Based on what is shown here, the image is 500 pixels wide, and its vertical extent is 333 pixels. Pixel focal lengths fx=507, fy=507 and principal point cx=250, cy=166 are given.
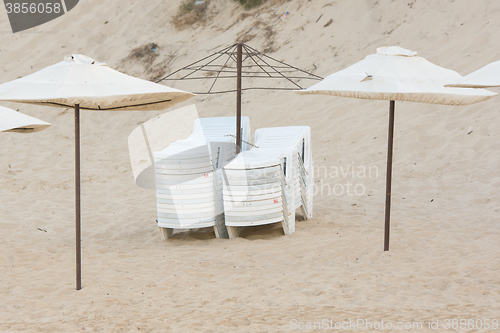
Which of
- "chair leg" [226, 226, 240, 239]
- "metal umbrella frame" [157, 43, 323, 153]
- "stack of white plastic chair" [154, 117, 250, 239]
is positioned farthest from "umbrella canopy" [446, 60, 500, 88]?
"chair leg" [226, 226, 240, 239]

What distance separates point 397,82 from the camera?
175 inches

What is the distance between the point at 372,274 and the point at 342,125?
6.02 meters

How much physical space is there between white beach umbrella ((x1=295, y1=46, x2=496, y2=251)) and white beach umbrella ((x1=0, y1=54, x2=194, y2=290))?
1509 mm

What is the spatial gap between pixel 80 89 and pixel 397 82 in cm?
266

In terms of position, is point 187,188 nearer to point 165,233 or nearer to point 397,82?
point 165,233

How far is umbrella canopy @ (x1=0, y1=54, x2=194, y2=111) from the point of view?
3873mm

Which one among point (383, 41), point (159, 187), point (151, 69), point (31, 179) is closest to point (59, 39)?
point (151, 69)

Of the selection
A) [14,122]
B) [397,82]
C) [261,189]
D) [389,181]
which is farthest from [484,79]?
[14,122]

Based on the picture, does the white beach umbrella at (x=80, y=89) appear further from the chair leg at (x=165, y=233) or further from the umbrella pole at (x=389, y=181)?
the umbrella pole at (x=389, y=181)

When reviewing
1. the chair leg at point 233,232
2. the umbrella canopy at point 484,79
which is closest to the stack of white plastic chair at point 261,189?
the chair leg at point 233,232

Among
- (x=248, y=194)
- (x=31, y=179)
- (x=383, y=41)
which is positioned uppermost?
(x=383, y=41)

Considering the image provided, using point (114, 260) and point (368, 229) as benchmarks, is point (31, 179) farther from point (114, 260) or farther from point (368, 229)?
point (368, 229)

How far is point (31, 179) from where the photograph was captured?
923 cm

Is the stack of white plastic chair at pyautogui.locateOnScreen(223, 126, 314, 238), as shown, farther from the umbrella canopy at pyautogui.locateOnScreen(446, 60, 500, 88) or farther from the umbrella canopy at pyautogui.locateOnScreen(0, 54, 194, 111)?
the umbrella canopy at pyautogui.locateOnScreen(446, 60, 500, 88)
